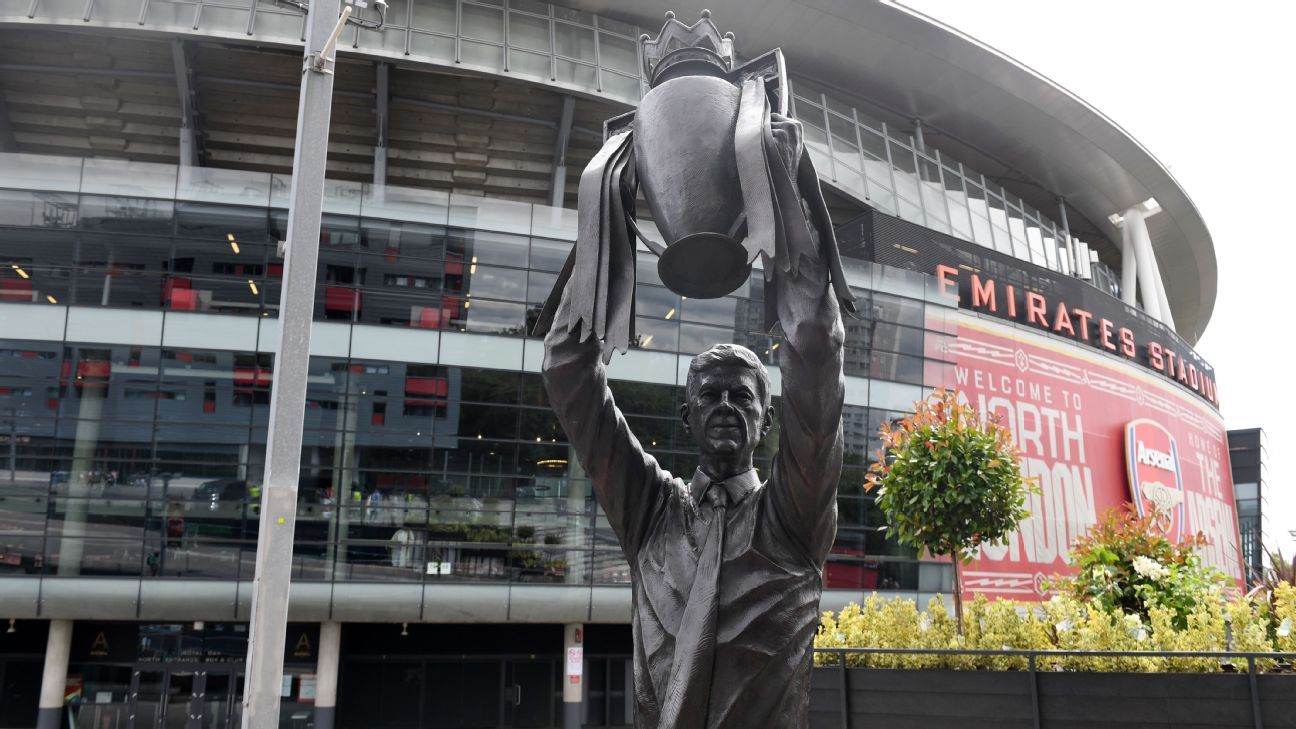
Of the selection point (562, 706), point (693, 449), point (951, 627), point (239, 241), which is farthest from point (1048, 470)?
point (239, 241)

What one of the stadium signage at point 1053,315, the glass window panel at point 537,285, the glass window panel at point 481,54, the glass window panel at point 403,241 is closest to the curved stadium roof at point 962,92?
the glass window panel at point 481,54

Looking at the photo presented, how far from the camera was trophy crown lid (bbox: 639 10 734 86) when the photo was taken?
224cm

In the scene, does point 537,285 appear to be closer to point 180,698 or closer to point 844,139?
point 180,698

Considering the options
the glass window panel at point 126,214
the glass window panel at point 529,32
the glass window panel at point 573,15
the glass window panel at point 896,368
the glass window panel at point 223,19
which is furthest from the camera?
the glass window panel at point 573,15

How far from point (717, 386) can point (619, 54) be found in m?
27.8

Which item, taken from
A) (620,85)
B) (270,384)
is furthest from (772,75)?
(620,85)

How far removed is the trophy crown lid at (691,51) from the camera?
224 centimetres

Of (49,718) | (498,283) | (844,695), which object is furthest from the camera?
(498,283)

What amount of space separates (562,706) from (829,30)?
2234 centimetres

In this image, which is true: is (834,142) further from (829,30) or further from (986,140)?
(986,140)

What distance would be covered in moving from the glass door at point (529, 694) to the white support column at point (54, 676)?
10.1 m

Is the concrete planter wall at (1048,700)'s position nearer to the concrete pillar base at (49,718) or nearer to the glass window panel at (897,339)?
the glass window panel at (897,339)

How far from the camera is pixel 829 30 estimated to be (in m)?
30.3

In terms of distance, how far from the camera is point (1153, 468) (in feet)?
108
